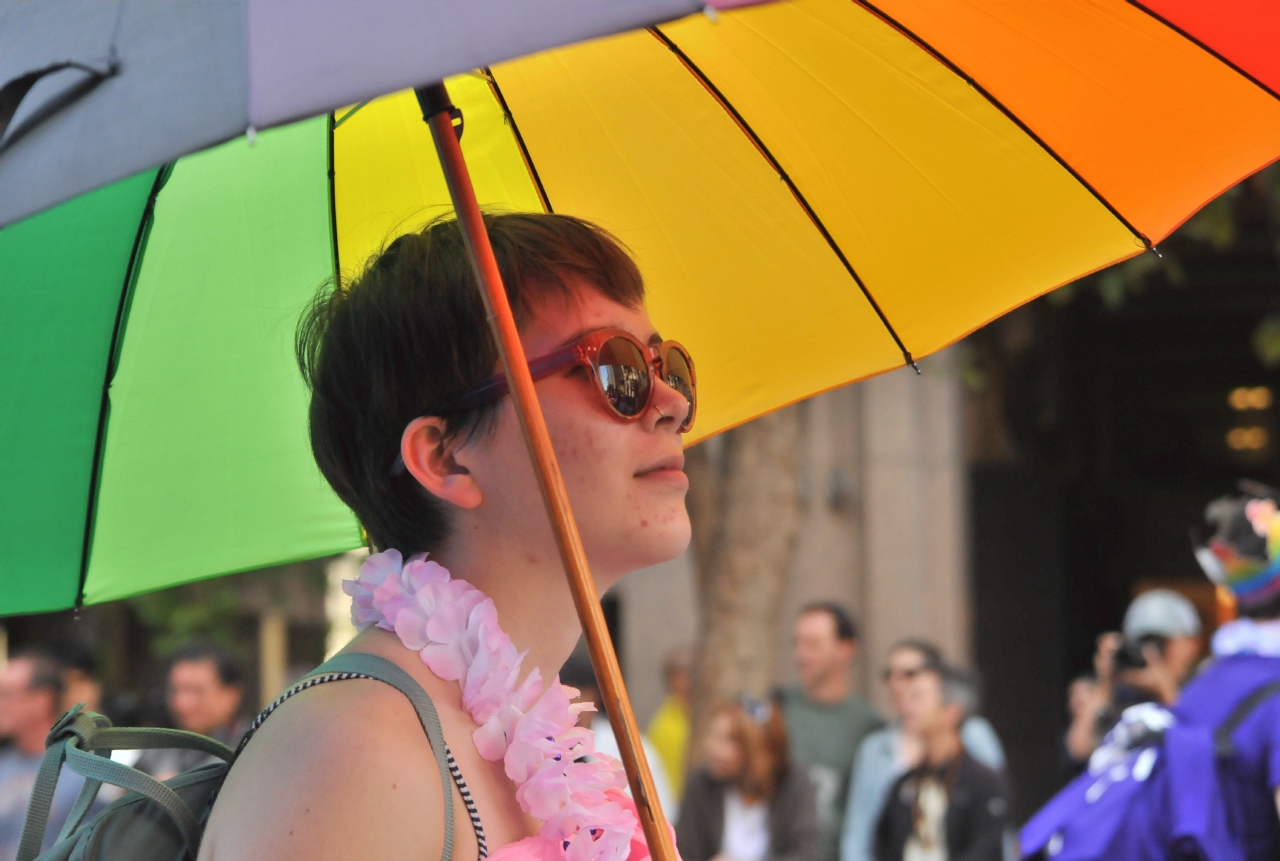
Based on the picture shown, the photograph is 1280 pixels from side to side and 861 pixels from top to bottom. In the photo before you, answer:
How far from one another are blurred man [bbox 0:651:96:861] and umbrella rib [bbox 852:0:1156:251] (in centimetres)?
454

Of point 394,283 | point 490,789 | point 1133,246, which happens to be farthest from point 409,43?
point 1133,246

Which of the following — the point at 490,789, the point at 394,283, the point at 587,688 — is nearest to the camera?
the point at 490,789

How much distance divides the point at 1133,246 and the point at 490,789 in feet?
4.82

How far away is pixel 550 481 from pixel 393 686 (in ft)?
1.00

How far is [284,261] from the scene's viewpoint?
98.2 inches

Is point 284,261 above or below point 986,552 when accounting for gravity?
below

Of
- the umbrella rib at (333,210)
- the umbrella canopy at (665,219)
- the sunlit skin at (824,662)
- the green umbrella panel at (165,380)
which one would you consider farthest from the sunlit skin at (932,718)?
the umbrella rib at (333,210)

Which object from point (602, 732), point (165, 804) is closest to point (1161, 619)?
point (602, 732)

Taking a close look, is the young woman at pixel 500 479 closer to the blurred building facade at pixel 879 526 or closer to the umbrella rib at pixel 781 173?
the umbrella rib at pixel 781 173

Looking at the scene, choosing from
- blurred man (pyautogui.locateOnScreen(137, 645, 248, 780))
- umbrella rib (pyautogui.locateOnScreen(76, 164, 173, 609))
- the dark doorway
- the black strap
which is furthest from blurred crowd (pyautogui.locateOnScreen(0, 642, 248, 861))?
the dark doorway

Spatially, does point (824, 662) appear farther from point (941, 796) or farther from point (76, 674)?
point (76, 674)

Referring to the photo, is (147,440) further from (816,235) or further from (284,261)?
(816,235)

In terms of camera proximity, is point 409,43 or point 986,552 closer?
point 409,43

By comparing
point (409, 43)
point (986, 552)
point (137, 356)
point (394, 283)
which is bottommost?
point (409, 43)
